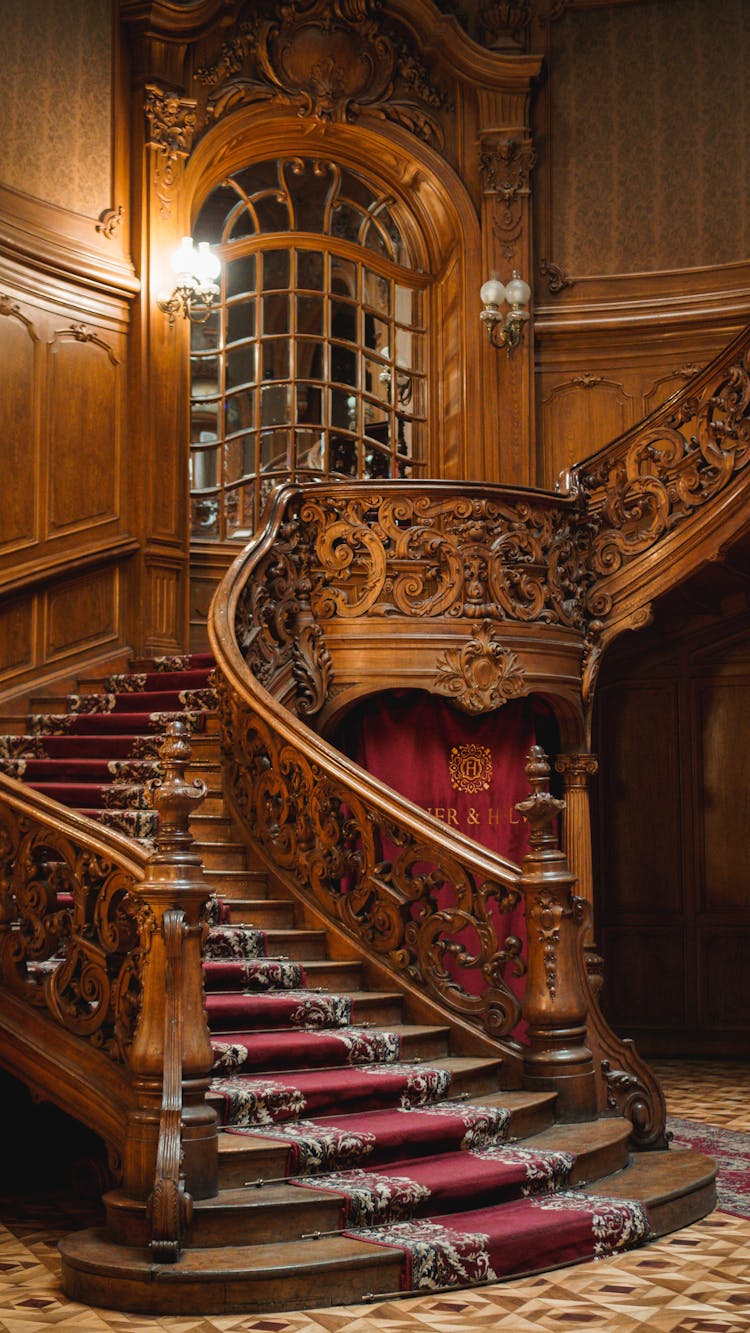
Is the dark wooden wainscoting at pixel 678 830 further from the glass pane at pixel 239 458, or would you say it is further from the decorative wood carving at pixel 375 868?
the decorative wood carving at pixel 375 868

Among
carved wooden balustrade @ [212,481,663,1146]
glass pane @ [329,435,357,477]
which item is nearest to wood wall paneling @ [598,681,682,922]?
carved wooden balustrade @ [212,481,663,1146]

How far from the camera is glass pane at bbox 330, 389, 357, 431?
32.7 feet

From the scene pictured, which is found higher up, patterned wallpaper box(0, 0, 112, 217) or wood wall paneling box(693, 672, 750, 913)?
patterned wallpaper box(0, 0, 112, 217)

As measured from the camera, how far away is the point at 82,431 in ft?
28.7

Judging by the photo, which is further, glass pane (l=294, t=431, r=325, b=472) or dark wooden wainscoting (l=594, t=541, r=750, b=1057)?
glass pane (l=294, t=431, r=325, b=472)

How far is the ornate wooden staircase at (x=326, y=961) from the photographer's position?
12.8 ft

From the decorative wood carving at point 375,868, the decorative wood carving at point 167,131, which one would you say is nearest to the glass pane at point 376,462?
the decorative wood carving at point 167,131

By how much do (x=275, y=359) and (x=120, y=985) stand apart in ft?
20.5

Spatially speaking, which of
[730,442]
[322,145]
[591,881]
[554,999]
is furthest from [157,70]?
[554,999]

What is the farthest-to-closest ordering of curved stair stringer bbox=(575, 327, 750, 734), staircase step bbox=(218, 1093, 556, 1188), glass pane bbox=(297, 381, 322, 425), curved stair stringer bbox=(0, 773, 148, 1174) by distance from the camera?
glass pane bbox=(297, 381, 322, 425)
curved stair stringer bbox=(575, 327, 750, 734)
curved stair stringer bbox=(0, 773, 148, 1174)
staircase step bbox=(218, 1093, 556, 1188)

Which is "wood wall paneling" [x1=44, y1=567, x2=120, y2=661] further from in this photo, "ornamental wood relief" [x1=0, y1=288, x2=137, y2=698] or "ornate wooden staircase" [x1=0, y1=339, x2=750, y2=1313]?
"ornate wooden staircase" [x1=0, y1=339, x2=750, y2=1313]

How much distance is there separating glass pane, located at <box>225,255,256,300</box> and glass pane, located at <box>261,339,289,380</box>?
357 millimetres

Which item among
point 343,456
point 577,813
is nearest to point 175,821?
point 577,813

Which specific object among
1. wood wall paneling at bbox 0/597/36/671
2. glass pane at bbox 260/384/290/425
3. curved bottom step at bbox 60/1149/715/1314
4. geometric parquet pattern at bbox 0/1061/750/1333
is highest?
glass pane at bbox 260/384/290/425
